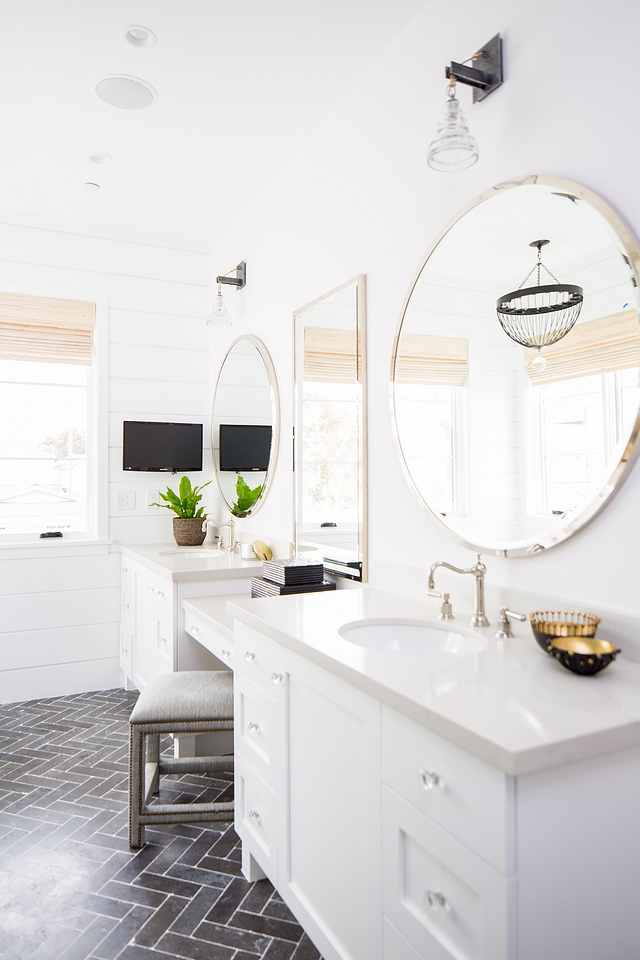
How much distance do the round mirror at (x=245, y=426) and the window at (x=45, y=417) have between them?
2.91 feet

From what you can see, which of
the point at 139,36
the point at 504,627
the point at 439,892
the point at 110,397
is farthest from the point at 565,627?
the point at 110,397

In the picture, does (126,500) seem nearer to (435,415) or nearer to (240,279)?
(240,279)

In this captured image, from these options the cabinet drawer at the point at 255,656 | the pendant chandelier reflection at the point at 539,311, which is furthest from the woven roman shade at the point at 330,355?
the cabinet drawer at the point at 255,656

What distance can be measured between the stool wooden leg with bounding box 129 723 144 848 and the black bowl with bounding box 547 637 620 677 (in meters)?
1.55

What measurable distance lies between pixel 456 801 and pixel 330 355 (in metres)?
1.97

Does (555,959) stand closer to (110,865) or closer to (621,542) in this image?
(621,542)

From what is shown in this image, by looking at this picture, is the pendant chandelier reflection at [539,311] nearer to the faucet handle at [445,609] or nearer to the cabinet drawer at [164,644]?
the faucet handle at [445,609]

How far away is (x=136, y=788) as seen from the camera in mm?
2207

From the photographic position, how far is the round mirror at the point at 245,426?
132 inches

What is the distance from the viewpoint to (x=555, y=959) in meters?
0.99

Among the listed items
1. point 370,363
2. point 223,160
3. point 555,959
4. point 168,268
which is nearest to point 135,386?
point 168,268

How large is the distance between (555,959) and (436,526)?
1.17 meters

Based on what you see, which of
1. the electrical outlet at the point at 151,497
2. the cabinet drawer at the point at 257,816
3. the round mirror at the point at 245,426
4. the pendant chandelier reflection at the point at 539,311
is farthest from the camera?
the electrical outlet at the point at 151,497

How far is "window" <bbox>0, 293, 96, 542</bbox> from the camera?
3.87 meters
